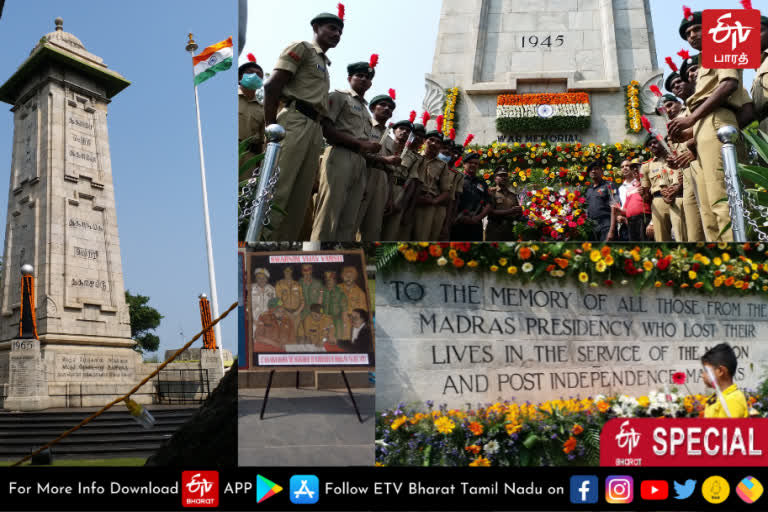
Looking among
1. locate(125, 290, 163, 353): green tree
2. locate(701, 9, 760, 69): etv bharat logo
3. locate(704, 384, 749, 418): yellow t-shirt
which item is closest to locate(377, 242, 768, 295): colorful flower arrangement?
locate(704, 384, 749, 418): yellow t-shirt

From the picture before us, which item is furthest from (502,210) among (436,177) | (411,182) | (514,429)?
(514,429)

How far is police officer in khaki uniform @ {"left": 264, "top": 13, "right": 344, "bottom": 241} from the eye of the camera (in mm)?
5441

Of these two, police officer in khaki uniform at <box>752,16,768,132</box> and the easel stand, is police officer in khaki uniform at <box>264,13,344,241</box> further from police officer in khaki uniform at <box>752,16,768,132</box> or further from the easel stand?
police officer in khaki uniform at <box>752,16,768,132</box>

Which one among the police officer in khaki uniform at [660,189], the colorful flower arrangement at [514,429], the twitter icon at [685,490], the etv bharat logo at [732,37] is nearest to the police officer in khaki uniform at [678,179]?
the police officer in khaki uniform at [660,189]

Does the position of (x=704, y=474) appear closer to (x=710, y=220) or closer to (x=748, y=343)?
(x=748, y=343)

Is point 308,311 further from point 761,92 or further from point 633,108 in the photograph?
point 633,108

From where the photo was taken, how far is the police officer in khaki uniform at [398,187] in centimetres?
838

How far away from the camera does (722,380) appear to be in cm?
337

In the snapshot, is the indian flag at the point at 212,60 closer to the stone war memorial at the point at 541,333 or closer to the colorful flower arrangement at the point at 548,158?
the colorful flower arrangement at the point at 548,158

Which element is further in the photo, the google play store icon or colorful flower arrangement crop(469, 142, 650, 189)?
colorful flower arrangement crop(469, 142, 650, 189)

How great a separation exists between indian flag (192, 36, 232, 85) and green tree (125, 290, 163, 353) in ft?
23.9

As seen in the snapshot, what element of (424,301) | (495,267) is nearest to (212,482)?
(424,301)

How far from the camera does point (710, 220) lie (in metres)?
6.09

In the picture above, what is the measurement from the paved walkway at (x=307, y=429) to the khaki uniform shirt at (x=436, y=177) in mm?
6148
